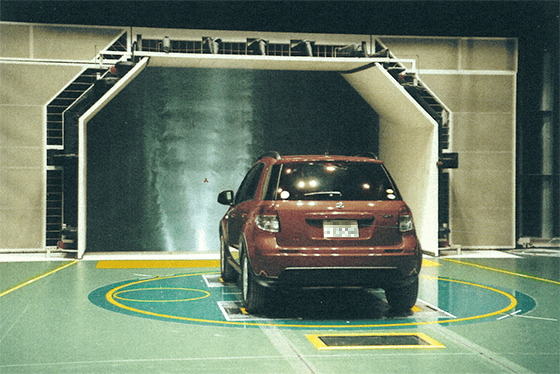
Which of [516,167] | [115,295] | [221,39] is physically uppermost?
[221,39]

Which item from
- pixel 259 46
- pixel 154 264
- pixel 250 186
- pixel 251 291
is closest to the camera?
pixel 251 291

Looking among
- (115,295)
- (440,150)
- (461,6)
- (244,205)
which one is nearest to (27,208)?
(115,295)

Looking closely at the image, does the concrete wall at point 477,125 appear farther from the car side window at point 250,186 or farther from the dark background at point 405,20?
the car side window at point 250,186

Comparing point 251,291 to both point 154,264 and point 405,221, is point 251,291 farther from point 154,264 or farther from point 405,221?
point 154,264

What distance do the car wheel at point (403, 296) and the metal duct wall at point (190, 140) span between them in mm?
7838

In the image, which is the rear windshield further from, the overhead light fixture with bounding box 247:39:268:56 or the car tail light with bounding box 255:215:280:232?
the overhead light fixture with bounding box 247:39:268:56

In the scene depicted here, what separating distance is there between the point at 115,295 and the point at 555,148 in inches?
441

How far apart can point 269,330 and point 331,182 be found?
5.24 ft

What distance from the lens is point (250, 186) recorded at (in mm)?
7816

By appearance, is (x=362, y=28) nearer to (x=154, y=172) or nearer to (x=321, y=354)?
(x=154, y=172)

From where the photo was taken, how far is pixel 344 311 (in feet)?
22.8

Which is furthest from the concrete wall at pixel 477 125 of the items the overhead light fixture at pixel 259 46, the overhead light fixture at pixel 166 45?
the overhead light fixture at pixel 166 45

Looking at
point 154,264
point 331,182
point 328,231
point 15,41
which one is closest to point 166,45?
point 15,41

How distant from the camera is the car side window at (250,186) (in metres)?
7.43
